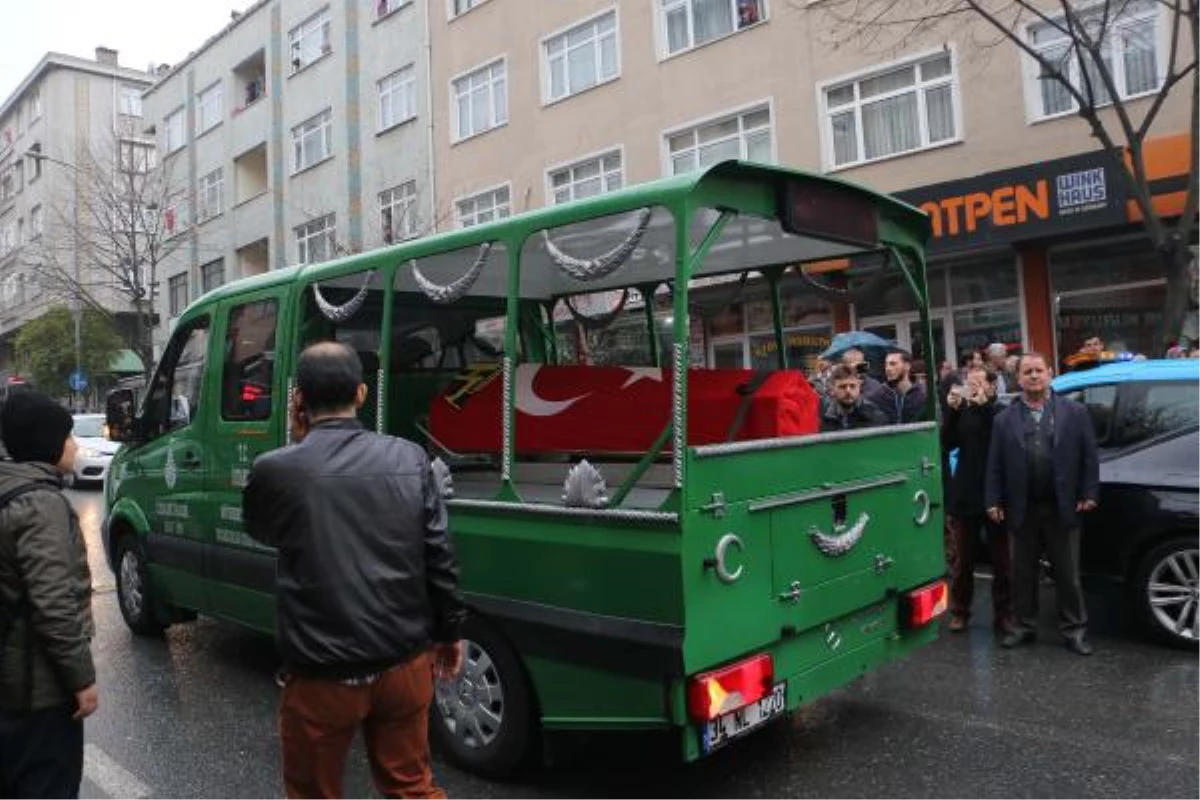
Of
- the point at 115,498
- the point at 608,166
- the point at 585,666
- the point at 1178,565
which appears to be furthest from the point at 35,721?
the point at 608,166

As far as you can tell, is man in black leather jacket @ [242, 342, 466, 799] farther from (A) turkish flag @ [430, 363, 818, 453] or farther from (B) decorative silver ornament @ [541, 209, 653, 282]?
(A) turkish flag @ [430, 363, 818, 453]

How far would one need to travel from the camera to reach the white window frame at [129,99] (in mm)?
48531

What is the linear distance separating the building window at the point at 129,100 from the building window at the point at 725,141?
39982 mm

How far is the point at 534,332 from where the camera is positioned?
239 inches

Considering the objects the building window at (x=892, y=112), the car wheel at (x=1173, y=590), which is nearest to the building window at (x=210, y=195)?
the building window at (x=892, y=112)

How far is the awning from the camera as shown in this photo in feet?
125

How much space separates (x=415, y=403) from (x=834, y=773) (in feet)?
9.94

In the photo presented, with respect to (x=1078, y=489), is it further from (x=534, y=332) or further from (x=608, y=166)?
(x=608, y=166)

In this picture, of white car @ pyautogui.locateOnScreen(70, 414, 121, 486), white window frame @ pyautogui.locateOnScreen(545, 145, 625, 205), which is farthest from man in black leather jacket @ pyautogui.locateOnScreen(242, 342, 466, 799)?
white window frame @ pyautogui.locateOnScreen(545, 145, 625, 205)

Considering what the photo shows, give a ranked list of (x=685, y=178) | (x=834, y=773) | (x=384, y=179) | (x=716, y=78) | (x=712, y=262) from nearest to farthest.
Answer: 1. (x=685, y=178)
2. (x=834, y=773)
3. (x=712, y=262)
4. (x=716, y=78)
5. (x=384, y=179)

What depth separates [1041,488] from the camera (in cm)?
579

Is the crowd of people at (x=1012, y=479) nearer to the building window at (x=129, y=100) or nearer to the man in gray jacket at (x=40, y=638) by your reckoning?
the man in gray jacket at (x=40, y=638)

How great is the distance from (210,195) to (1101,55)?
29.7 metres

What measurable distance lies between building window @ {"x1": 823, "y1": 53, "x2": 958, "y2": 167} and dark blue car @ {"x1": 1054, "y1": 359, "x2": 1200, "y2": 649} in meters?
9.30
